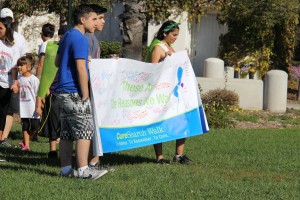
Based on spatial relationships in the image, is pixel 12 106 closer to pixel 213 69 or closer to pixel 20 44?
pixel 20 44

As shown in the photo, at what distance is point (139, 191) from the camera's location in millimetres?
7730

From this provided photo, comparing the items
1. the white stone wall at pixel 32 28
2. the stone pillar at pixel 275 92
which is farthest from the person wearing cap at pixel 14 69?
the white stone wall at pixel 32 28

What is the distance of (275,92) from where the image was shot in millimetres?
18906

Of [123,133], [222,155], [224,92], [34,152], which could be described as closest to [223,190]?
[123,133]

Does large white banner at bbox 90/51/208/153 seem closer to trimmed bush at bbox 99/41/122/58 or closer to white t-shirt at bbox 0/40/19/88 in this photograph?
white t-shirt at bbox 0/40/19/88

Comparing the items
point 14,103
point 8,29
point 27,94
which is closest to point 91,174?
point 8,29

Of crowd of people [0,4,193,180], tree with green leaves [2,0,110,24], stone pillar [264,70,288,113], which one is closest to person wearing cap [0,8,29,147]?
crowd of people [0,4,193,180]

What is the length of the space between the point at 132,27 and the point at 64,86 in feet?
24.9

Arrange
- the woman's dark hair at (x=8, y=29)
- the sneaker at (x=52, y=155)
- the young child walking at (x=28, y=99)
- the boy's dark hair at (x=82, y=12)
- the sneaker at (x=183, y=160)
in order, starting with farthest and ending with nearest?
1. the young child walking at (x=28, y=99)
2. the woman's dark hair at (x=8, y=29)
3. the sneaker at (x=52, y=155)
4. the sneaker at (x=183, y=160)
5. the boy's dark hair at (x=82, y=12)

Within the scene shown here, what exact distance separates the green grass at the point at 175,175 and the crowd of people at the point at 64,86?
0.91 feet

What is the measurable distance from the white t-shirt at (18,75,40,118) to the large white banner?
A: 104 inches

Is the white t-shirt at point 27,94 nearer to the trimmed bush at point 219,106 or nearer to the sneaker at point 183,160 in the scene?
the sneaker at point 183,160

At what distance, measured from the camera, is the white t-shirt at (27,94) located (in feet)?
38.7

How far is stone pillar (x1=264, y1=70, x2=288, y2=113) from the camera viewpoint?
1889cm
